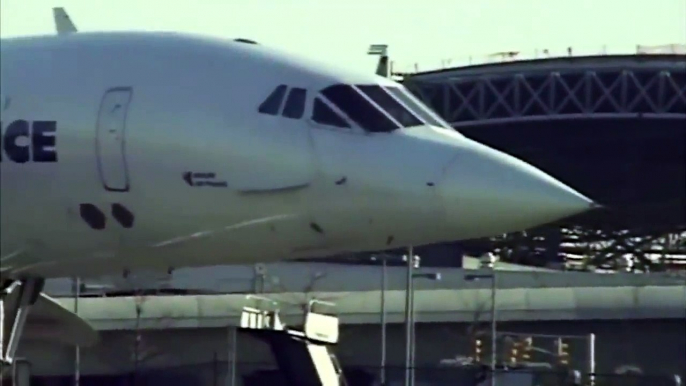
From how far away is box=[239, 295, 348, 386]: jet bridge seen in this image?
1313 inches

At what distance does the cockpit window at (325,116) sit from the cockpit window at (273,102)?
0.35m

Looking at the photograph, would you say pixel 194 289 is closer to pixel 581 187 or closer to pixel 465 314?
pixel 465 314

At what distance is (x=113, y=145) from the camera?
19.6m

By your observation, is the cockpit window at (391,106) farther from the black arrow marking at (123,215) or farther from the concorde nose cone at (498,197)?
the black arrow marking at (123,215)

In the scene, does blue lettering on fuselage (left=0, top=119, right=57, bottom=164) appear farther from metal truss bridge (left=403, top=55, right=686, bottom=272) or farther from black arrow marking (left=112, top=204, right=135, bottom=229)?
metal truss bridge (left=403, top=55, right=686, bottom=272)

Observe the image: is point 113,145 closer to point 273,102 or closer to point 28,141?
point 28,141

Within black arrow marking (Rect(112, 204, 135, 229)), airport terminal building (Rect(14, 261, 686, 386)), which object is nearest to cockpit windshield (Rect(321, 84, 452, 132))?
black arrow marking (Rect(112, 204, 135, 229))

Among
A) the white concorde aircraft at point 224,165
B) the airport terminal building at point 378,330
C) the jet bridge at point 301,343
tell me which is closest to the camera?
the white concorde aircraft at point 224,165

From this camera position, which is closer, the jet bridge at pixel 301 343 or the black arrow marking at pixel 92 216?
the black arrow marking at pixel 92 216

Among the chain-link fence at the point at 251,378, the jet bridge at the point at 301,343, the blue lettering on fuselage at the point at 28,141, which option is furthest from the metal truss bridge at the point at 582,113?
the blue lettering on fuselage at the point at 28,141

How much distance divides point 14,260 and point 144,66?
2.60m

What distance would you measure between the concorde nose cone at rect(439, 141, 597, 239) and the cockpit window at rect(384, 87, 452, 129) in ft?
3.29

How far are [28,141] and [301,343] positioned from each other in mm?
14065

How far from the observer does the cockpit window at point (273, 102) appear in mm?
19391
